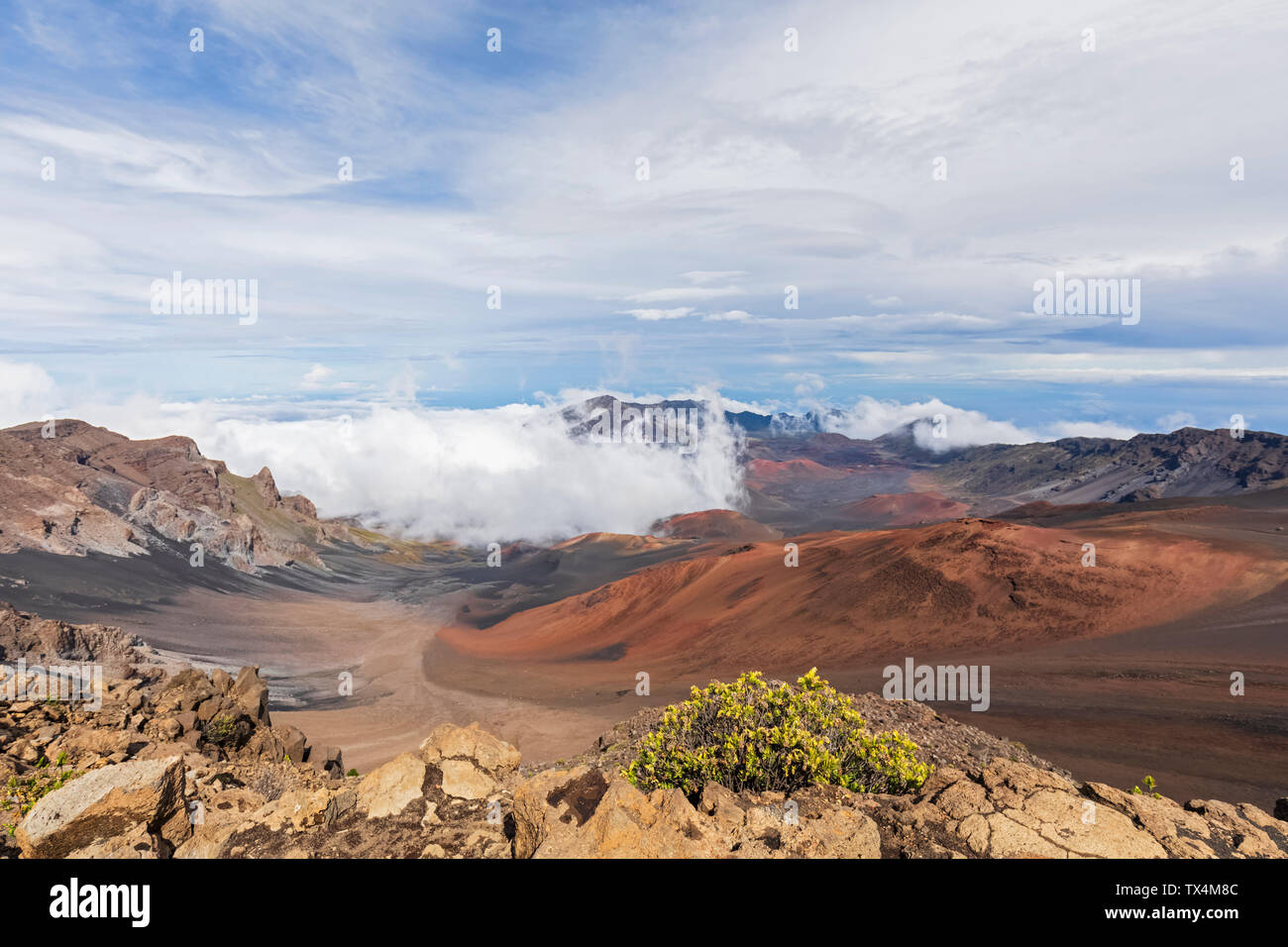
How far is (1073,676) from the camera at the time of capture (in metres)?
23.6

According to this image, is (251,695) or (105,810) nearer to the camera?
(105,810)

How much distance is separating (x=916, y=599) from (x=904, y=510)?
122 meters

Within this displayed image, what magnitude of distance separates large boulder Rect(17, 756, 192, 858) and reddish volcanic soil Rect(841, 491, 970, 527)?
141238mm

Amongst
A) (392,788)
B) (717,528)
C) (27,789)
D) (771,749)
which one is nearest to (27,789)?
(27,789)

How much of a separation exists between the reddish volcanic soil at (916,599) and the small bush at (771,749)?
75.5 ft

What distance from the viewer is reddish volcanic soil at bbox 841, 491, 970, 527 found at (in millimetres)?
140500

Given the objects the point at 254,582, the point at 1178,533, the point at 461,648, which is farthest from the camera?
the point at 254,582

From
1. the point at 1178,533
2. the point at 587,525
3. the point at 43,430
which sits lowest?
the point at 587,525

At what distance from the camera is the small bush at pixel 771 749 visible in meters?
7.59

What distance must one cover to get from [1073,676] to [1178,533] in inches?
804

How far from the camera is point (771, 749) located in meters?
7.74

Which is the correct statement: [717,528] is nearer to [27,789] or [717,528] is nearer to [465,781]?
[465,781]

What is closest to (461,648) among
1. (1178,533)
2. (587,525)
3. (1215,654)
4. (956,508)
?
(1215,654)
